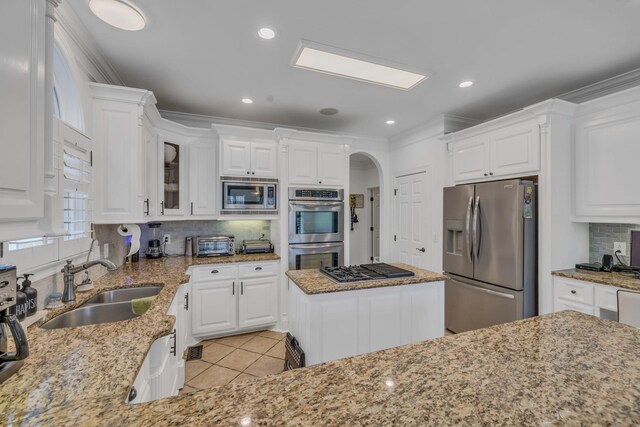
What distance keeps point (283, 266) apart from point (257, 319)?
66 cm

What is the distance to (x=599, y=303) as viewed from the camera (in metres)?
2.27

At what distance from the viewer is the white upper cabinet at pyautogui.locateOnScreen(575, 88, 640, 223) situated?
91.0 inches

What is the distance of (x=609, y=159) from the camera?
8.05ft

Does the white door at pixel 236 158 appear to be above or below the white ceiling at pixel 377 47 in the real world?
below

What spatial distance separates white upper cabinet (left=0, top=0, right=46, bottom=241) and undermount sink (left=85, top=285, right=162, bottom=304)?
1.41 metres

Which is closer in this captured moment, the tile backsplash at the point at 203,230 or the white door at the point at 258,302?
the white door at the point at 258,302

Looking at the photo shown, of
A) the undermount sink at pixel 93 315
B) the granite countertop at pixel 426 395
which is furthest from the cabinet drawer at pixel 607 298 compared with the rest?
the undermount sink at pixel 93 315

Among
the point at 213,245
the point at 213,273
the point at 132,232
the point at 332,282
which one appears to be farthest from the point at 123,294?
the point at 332,282

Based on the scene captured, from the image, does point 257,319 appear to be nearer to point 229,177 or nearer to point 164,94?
point 229,177

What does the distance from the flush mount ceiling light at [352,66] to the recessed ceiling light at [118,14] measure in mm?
1047

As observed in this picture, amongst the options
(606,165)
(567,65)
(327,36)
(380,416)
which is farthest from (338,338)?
(567,65)

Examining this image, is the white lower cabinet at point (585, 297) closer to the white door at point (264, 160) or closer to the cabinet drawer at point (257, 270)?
the cabinet drawer at point (257, 270)

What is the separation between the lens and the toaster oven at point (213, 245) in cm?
336

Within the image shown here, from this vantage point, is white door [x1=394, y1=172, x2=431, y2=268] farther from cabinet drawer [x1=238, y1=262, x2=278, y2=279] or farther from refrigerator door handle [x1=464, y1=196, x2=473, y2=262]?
cabinet drawer [x1=238, y1=262, x2=278, y2=279]
